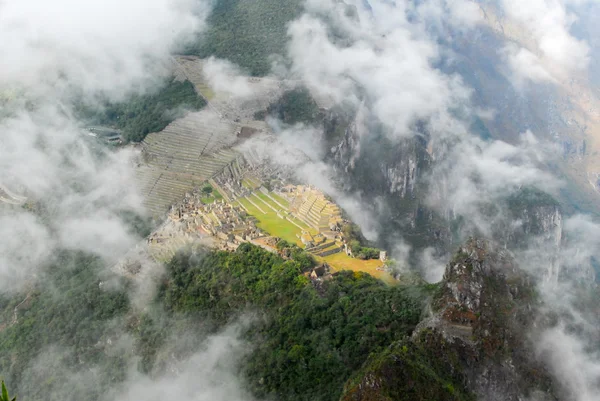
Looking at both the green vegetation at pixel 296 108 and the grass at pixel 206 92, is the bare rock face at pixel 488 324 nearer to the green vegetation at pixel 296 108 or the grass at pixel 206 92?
the green vegetation at pixel 296 108

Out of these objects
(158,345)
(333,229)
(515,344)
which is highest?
(515,344)

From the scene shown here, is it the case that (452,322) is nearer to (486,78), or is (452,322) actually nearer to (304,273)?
(304,273)

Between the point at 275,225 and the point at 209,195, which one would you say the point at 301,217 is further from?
the point at 209,195

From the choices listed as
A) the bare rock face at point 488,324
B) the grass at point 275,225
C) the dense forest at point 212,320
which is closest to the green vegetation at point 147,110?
the dense forest at point 212,320

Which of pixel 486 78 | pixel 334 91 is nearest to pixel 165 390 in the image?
pixel 334 91

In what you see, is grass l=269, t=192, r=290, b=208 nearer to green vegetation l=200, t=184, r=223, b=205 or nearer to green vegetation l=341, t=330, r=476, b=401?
green vegetation l=200, t=184, r=223, b=205

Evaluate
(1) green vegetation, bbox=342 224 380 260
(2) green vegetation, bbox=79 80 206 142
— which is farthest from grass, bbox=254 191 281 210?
(2) green vegetation, bbox=79 80 206 142
